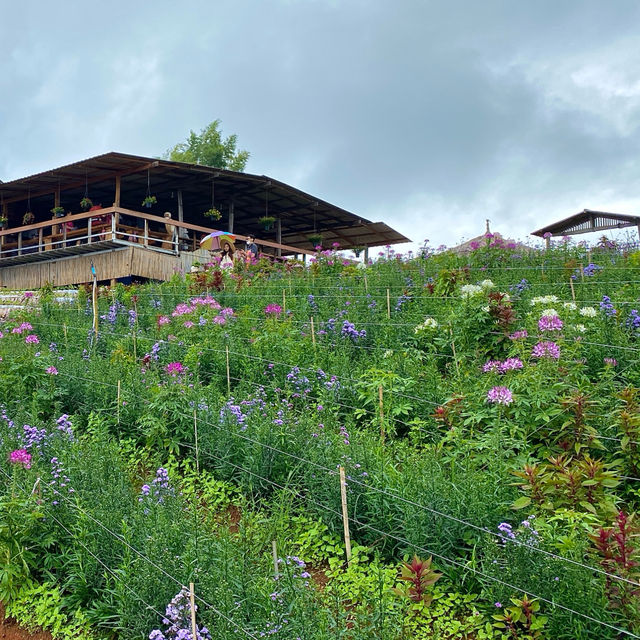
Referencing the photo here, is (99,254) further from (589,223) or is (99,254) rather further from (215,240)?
(589,223)

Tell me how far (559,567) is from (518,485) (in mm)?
855

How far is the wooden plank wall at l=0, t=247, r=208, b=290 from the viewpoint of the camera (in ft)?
55.0

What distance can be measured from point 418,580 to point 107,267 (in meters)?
15.5

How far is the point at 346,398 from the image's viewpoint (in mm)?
6082

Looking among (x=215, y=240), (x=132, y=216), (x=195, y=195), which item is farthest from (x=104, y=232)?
(x=195, y=195)

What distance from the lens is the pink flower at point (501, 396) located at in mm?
4703

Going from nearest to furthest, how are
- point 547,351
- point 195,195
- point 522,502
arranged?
1. point 522,502
2. point 547,351
3. point 195,195

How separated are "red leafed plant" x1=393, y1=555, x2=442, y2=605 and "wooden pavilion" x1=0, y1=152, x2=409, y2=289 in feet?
47.7

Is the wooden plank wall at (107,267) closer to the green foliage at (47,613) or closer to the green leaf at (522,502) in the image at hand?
the green foliage at (47,613)

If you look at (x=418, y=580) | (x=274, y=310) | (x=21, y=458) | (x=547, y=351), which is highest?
(x=274, y=310)

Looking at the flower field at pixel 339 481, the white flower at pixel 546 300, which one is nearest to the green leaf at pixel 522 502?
the flower field at pixel 339 481

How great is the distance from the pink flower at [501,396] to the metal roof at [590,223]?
1287 cm

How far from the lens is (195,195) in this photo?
21.3 meters

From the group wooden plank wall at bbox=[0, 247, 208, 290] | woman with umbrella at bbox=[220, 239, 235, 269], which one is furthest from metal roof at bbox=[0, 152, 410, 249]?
wooden plank wall at bbox=[0, 247, 208, 290]
